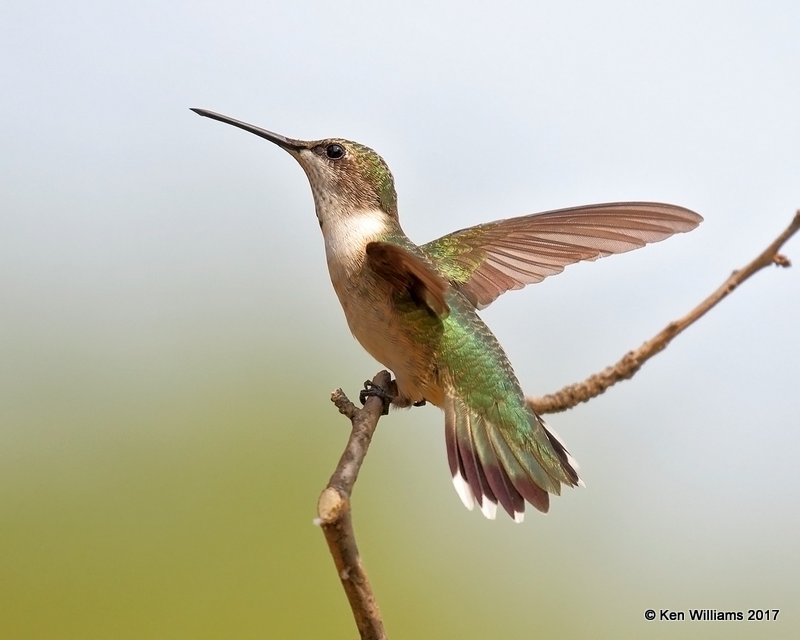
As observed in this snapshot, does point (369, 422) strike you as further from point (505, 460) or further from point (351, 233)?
point (351, 233)

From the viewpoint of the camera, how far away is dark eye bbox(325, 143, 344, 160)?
1.98 metres

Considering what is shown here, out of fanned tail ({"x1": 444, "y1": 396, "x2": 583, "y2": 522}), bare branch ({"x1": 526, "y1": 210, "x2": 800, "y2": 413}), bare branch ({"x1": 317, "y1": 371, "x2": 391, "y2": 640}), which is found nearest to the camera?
bare branch ({"x1": 317, "y1": 371, "x2": 391, "y2": 640})

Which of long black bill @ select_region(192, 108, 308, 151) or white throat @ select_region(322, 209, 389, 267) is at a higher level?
long black bill @ select_region(192, 108, 308, 151)

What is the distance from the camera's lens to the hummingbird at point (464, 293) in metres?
1.71

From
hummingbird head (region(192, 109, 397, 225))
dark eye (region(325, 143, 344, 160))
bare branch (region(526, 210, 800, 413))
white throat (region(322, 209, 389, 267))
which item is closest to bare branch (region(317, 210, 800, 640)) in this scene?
bare branch (region(526, 210, 800, 413))

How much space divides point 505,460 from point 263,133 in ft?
2.72

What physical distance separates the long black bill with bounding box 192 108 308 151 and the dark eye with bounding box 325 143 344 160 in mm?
49

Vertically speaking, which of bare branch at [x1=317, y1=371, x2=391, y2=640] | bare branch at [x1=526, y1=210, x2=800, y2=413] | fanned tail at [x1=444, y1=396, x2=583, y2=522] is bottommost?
bare branch at [x1=317, y1=371, x2=391, y2=640]

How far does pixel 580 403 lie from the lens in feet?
5.64

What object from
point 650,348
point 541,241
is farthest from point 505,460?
point 541,241

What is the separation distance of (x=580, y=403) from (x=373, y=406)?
44cm

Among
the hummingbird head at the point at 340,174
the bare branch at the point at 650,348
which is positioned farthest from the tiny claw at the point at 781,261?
the hummingbird head at the point at 340,174

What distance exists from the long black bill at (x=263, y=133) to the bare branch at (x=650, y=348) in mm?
732

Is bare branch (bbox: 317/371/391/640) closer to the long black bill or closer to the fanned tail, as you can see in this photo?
the fanned tail
